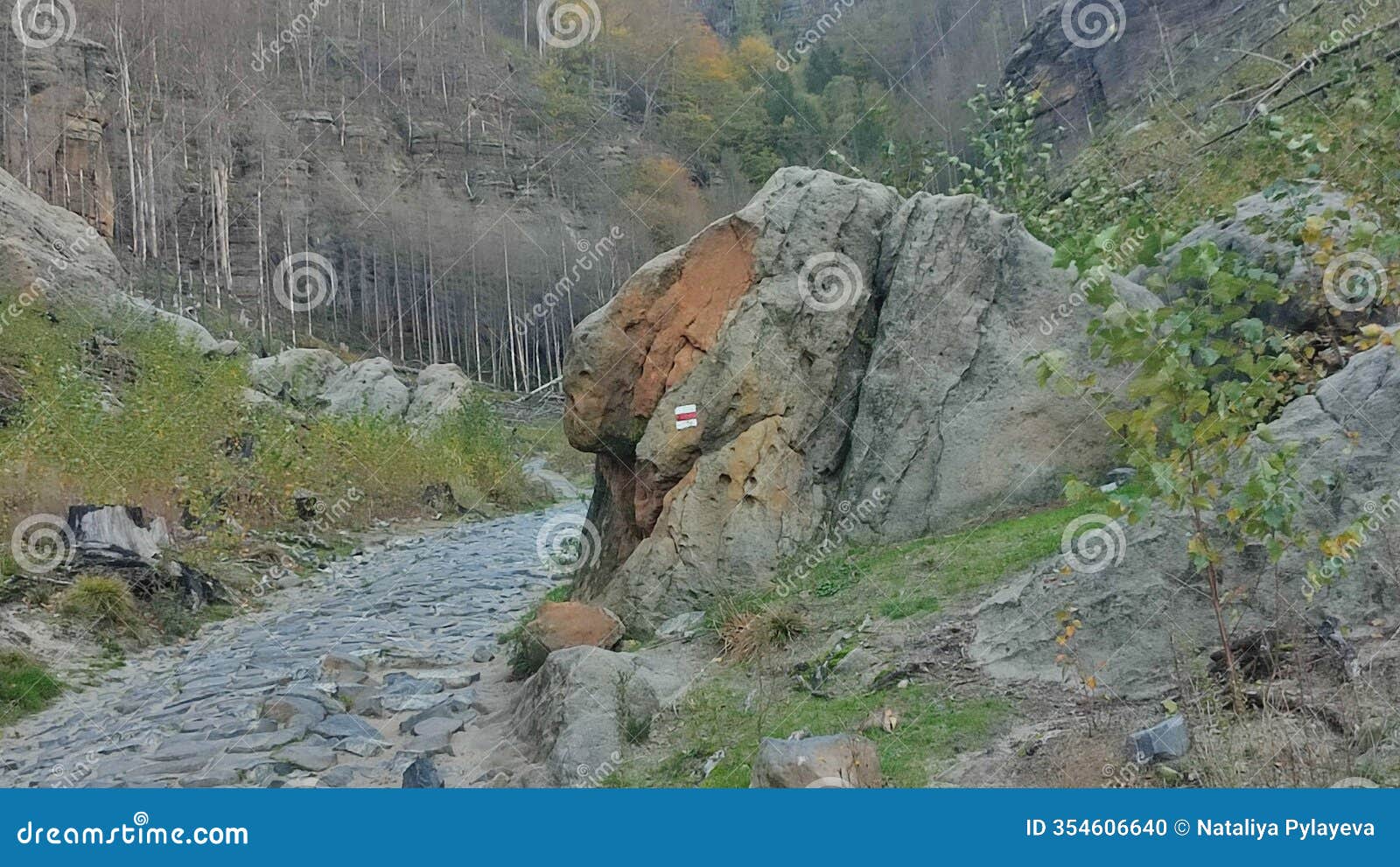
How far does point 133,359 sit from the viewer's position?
65.2ft

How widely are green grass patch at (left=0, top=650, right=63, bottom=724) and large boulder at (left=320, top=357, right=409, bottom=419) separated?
1980cm

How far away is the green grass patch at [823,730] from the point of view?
498 centimetres

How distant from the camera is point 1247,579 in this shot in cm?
527

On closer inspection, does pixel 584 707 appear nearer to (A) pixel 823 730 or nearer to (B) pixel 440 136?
(A) pixel 823 730

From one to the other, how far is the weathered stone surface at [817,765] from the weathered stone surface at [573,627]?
11.6ft

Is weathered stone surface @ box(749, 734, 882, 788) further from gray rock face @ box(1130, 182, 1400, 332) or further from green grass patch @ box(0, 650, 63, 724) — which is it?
green grass patch @ box(0, 650, 63, 724)

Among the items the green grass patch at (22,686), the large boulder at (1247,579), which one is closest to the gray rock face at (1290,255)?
the large boulder at (1247,579)

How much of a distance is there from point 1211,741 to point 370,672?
660cm

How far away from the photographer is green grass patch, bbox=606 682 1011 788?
4.98m

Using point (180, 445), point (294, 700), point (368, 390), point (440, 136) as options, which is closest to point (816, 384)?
point (294, 700)

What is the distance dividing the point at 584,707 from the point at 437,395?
2794cm

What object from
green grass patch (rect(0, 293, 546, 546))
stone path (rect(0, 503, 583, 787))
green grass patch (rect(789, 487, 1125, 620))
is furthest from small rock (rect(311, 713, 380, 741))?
green grass patch (rect(0, 293, 546, 546))

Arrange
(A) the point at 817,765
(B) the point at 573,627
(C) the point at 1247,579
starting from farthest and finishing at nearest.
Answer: (B) the point at 573,627
(C) the point at 1247,579
(A) the point at 817,765

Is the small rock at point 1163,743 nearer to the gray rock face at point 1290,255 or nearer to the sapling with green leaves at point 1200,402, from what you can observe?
the sapling with green leaves at point 1200,402
